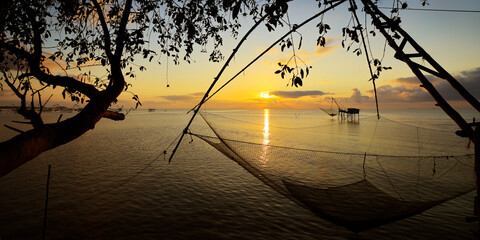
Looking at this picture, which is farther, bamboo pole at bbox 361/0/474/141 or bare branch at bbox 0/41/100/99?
bare branch at bbox 0/41/100/99

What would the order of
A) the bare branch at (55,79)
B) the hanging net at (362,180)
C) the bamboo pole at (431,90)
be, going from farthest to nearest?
the hanging net at (362,180)
the bare branch at (55,79)
the bamboo pole at (431,90)

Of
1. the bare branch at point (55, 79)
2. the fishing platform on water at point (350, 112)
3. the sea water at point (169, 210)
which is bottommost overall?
the sea water at point (169, 210)

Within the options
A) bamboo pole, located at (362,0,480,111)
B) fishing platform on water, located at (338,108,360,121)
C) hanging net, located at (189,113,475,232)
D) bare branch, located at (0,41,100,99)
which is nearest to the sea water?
hanging net, located at (189,113,475,232)

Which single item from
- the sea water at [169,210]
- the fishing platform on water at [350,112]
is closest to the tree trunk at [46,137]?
the sea water at [169,210]

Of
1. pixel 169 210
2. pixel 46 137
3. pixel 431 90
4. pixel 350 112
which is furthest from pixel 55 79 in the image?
pixel 350 112

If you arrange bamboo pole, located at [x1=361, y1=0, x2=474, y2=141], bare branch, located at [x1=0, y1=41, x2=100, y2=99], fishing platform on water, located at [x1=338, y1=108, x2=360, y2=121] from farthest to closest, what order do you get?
fishing platform on water, located at [x1=338, y1=108, x2=360, y2=121]
bare branch, located at [x1=0, y1=41, x2=100, y2=99]
bamboo pole, located at [x1=361, y1=0, x2=474, y2=141]

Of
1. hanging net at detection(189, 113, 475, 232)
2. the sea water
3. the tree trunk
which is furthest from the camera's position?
the sea water

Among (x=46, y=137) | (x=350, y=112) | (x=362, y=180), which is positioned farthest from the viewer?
(x=350, y=112)

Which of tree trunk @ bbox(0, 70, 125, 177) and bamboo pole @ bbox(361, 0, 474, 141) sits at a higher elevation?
bamboo pole @ bbox(361, 0, 474, 141)

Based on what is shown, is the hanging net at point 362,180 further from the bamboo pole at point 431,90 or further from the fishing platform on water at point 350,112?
the fishing platform on water at point 350,112

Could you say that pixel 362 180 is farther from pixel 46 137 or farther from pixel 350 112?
pixel 350 112

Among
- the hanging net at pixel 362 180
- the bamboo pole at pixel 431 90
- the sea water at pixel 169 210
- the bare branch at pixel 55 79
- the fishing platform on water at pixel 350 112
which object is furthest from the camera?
the fishing platform on water at pixel 350 112

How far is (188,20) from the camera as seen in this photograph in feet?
14.0

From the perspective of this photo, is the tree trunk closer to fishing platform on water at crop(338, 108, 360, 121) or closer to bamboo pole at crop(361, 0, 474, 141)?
bamboo pole at crop(361, 0, 474, 141)
